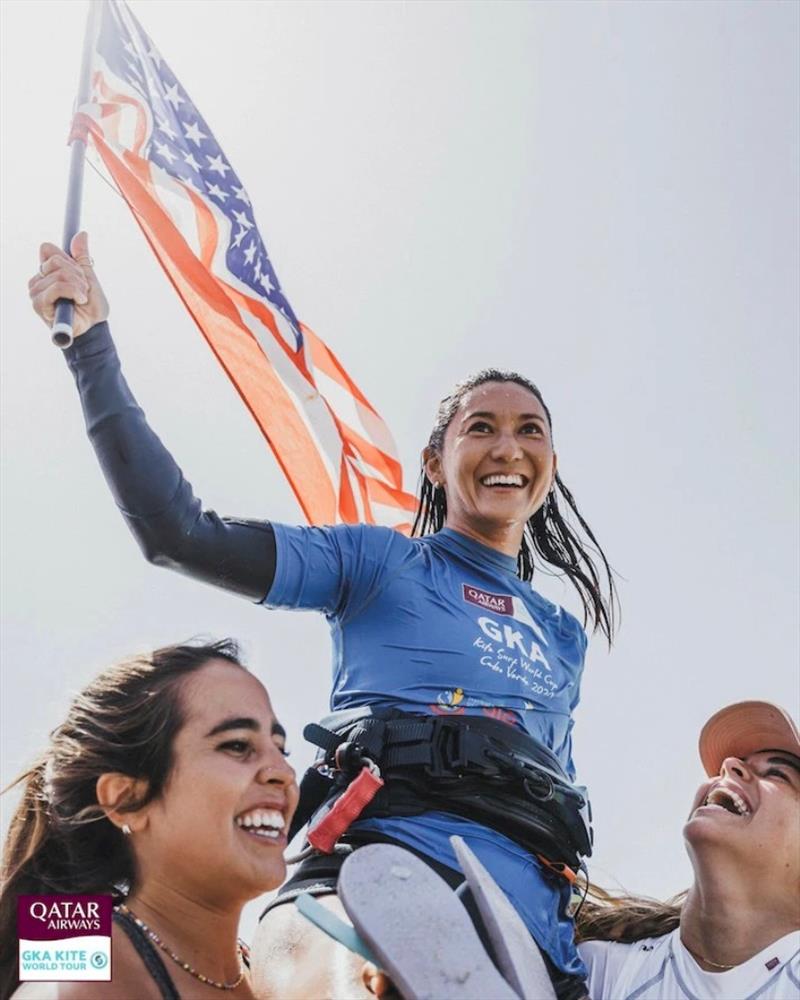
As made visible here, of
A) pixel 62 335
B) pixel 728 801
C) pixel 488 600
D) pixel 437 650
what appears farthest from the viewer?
pixel 728 801

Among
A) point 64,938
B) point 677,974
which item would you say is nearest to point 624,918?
point 677,974

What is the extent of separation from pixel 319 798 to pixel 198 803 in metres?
0.67

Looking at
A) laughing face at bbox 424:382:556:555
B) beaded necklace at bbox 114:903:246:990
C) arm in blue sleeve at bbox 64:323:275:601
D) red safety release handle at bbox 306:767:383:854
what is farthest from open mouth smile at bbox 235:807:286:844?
laughing face at bbox 424:382:556:555

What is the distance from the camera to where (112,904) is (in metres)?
4.14

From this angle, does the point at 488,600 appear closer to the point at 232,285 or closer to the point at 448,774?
the point at 448,774

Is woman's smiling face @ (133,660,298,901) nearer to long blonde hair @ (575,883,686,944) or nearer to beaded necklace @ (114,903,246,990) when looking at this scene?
beaded necklace @ (114,903,246,990)

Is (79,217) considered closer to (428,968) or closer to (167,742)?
(167,742)

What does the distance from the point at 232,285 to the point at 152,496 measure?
3437mm

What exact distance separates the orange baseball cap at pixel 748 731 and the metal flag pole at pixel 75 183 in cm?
313

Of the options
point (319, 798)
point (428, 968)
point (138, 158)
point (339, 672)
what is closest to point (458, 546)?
point (339, 672)

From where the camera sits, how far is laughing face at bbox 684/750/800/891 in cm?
524

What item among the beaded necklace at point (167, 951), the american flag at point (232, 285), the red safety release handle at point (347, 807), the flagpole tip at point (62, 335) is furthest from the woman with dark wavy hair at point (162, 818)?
the american flag at point (232, 285)

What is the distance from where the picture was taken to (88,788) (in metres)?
4.42

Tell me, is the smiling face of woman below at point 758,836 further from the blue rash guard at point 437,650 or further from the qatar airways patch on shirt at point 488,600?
the qatar airways patch on shirt at point 488,600
